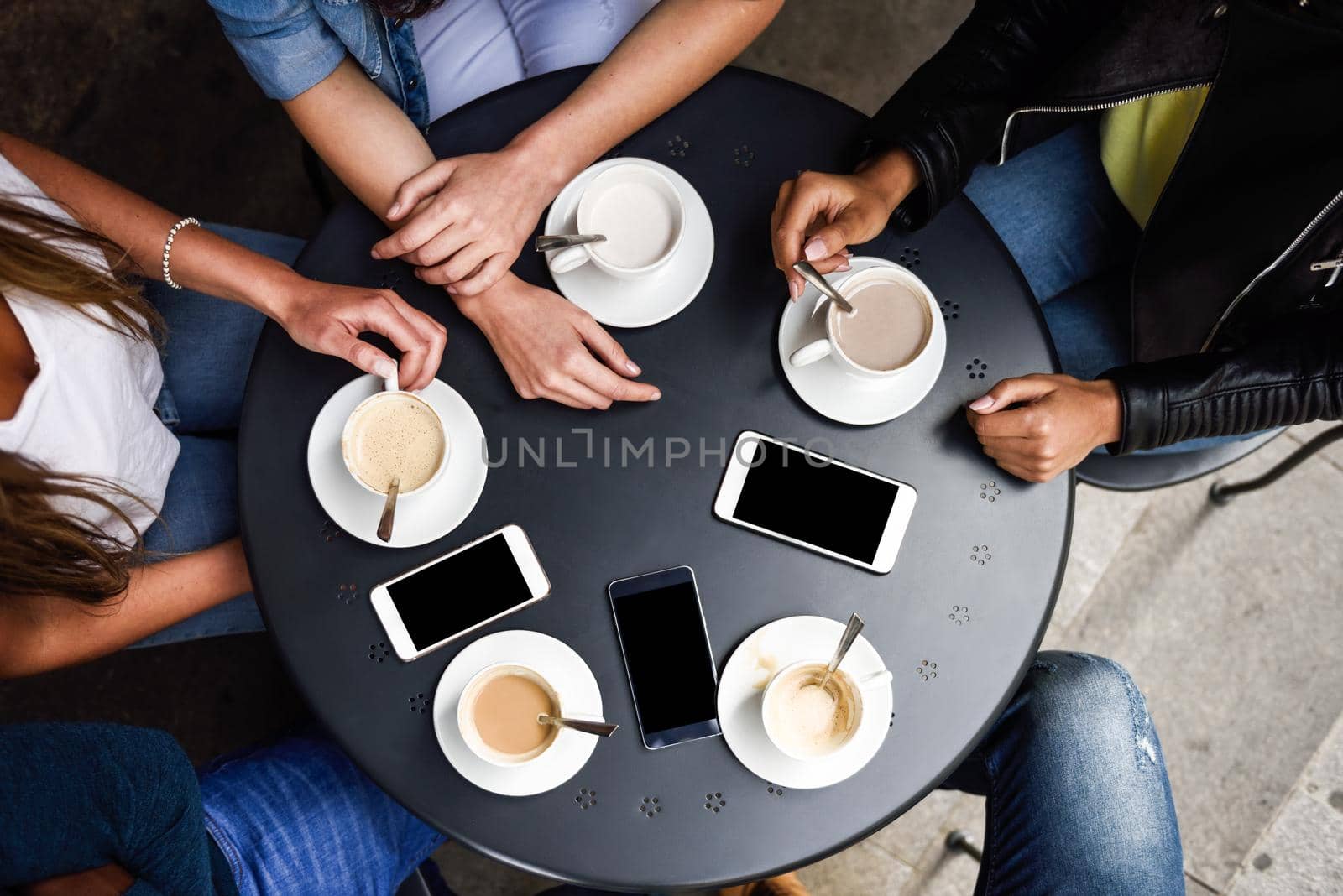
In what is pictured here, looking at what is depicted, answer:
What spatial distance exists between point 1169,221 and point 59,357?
1453 mm

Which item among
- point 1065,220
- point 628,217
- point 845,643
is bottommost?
point 845,643

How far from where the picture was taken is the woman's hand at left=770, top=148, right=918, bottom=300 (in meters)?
1.06

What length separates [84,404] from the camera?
1.02 meters

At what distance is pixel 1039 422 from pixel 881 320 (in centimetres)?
23

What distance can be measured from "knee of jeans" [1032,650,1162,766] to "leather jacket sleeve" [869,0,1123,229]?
27.8 inches

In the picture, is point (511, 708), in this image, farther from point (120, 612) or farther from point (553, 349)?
point (120, 612)

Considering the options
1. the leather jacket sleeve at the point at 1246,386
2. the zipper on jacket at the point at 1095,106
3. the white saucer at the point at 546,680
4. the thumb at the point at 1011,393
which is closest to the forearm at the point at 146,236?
the white saucer at the point at 546,680

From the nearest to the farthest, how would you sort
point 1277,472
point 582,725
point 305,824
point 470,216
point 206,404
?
1. point 582,725
2. point 470,216
3. point 305,824
4. point 206,404
5. point 1277,472

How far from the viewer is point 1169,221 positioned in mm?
1224

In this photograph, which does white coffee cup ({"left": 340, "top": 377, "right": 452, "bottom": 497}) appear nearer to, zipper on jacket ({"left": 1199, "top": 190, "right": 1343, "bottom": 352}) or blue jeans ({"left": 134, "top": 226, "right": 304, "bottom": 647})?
blue jeans ({"left": 134, "top": 226, "right": 304, "bottom": 647})

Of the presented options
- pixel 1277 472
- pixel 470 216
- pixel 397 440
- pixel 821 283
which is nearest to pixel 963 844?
pixel 1277 472

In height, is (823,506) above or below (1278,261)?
below

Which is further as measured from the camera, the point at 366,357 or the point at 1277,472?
the point at 1277,472

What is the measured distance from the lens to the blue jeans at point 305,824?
1172 mm
